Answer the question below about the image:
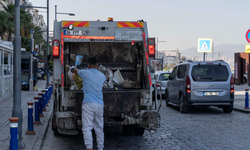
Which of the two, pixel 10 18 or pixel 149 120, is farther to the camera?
pixel 10 18

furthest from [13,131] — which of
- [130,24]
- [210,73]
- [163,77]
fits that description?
[163,77]

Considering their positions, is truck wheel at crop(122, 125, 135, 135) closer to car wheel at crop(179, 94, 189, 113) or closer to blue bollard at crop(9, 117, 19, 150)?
blue bollard at crop(9, 117, 19, 150)

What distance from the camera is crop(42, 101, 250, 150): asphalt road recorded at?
23.8ft

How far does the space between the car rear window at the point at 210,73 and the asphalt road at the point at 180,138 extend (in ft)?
7.01

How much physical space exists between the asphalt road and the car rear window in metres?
2.14

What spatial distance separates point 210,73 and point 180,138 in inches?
205

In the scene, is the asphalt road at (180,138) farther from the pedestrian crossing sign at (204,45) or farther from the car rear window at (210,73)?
the pedestrian crossing sign at (204,45)

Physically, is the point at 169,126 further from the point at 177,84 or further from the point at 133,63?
the point at 177,84

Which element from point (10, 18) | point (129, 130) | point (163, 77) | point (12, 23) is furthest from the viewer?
point (10, 18)

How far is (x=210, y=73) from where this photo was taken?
12.8 metres

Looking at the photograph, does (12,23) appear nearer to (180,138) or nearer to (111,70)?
(111,70)

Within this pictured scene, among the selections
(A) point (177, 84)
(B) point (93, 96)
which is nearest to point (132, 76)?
(B) point (93, 96)

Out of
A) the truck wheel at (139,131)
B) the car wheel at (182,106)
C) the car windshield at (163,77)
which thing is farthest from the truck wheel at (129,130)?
the car windshield at (163,77)

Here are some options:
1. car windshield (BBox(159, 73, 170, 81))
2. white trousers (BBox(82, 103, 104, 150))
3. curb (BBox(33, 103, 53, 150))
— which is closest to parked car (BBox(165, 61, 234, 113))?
curb (BBox(33, 103, 53, 150))
